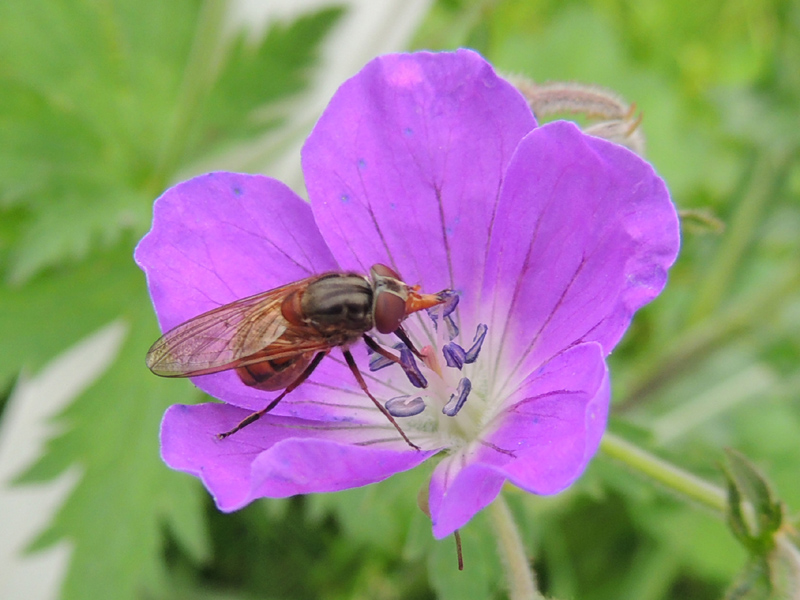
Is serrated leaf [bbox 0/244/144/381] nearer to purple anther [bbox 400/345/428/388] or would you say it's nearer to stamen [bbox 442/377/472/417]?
purple anther [bbox 400/345/428/388]

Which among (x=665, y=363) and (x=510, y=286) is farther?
(x=665, y=363)

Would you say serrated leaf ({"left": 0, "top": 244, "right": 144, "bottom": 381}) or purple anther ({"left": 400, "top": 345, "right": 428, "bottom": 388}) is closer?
purple anther ({"left": 400, "top": 345, "right": 428, "bottom": 388})

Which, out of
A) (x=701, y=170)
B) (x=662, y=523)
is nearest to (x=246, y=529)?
(x=662, y=523)

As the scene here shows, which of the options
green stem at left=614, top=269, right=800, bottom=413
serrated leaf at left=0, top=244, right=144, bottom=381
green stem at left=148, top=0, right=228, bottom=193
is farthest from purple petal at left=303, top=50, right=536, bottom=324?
green stem at left=614, top=269, right=800, bottom=413

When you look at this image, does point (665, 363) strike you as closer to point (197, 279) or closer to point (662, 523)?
point (662, 523)

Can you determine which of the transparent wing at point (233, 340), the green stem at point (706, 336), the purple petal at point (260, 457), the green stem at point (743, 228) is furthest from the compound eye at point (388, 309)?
the green stem at point (743, 228)

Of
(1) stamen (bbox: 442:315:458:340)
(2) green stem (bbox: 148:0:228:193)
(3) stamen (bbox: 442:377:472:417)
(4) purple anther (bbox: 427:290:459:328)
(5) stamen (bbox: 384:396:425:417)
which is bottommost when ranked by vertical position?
(3) stamen (bbox: 442:377:472:417)

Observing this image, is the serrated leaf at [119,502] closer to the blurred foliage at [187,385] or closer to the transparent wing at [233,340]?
the blurred foliage at [187,385]
